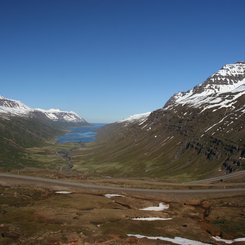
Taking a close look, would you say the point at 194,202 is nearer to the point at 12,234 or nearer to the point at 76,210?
the point at 76,210

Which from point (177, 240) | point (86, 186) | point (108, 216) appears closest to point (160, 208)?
A: point (108, 216)

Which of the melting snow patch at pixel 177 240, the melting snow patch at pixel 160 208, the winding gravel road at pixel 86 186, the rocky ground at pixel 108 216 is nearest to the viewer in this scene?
the melting snow patch at pixel 177 240

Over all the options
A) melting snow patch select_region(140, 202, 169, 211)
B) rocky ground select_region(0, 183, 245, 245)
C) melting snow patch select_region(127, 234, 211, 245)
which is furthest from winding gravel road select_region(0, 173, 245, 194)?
melting snow patch select_region(127, 234, 211, 245)

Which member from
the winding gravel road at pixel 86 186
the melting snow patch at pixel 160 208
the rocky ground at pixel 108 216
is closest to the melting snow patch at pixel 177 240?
the rocky ground at pixel 108 216

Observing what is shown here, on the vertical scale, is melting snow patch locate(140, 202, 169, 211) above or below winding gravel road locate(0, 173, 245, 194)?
below

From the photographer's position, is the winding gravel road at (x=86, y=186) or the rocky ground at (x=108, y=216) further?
the winding gravel road at (x=86, y=186)

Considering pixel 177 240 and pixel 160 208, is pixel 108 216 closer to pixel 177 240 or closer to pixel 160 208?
pixel 160 208

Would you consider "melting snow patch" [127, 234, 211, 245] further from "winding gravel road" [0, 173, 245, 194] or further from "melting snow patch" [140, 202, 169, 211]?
"winding gravel road" [0, 173, 245, 194]

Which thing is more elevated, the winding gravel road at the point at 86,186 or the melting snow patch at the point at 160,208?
the winding gravel road at the point at 86,186

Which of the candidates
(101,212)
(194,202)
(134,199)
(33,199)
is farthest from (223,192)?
(33,199)

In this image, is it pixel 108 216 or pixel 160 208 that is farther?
pixel 160 208

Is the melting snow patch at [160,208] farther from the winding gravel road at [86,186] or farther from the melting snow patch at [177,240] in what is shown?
the melting snow patch at [177,240]
